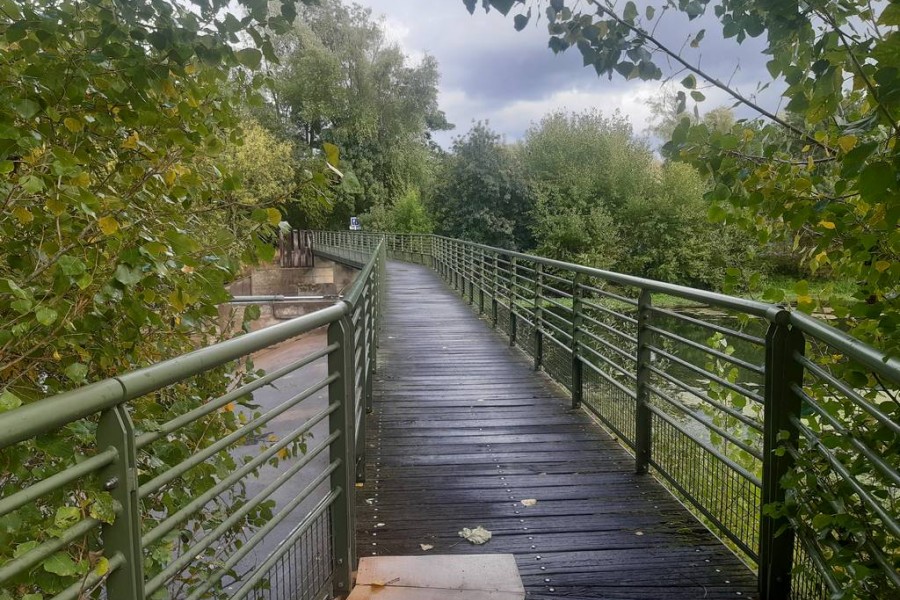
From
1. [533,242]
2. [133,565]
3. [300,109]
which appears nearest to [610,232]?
[533,242]

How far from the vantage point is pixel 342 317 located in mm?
2809

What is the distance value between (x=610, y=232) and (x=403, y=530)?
29.5 meters

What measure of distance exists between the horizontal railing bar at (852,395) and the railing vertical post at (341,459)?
1759 millimetres

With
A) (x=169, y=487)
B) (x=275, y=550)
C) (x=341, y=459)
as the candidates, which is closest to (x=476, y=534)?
(x=341, y=459)

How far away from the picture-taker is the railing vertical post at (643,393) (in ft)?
12.8

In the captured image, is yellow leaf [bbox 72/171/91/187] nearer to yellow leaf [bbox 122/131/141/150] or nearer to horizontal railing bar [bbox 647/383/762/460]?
yellow leaf [bbox 122/131/141/150]

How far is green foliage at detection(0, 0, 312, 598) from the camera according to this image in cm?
202

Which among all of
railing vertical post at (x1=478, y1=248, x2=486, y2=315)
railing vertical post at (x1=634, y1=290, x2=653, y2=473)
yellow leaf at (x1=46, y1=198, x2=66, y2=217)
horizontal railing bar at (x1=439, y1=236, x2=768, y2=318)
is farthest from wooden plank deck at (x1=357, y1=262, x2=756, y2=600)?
railing vertical post at (x1=478, y1=248, x2=486, y2=315)

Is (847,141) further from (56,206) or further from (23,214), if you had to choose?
(23,214)

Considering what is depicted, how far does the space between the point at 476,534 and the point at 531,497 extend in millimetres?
597

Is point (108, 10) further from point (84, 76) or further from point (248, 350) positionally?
point (248, 350)

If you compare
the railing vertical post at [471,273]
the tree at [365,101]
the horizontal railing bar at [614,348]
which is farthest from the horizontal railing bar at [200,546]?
the tree at [365,101]

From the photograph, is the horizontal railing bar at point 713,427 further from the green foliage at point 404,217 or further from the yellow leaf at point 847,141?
the green foliage at point 404,217

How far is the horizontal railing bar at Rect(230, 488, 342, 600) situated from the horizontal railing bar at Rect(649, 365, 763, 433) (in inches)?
66.9
